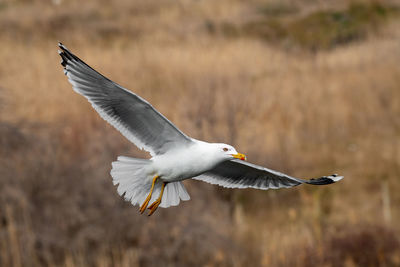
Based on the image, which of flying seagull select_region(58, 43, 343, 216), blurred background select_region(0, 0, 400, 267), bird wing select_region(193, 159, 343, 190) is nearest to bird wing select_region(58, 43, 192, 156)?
flying seagull select_region(58, 43, 343, 216)

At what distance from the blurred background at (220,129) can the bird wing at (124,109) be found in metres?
2.91

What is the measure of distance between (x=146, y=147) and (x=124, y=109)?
19 cm

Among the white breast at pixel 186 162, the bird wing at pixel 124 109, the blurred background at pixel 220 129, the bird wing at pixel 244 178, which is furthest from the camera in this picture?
the blurred background at pixel 220 129

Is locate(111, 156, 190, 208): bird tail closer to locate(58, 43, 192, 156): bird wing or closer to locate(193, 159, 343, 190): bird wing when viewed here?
locate(58, 43, 192, 156): bird wing

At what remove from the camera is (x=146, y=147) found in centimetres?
243

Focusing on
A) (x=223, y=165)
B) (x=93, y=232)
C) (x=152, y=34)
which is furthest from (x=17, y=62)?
(x=223, y=165)

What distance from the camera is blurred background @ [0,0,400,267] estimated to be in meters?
5.73

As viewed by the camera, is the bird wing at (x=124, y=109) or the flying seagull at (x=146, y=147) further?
the bird wing at (x=124, y=109)

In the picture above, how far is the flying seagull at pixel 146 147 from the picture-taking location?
219cm

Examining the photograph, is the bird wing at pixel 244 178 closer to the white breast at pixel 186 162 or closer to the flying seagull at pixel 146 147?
the flying seagull at pixel 146 147

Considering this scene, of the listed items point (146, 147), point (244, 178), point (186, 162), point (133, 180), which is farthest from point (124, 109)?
point (244, 178)

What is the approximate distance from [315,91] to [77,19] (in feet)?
25.6

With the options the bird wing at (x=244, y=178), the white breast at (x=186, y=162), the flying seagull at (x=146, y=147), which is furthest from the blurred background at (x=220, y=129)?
the white breast at (x=186, y=162)

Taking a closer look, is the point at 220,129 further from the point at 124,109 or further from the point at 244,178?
the point at 124,109
